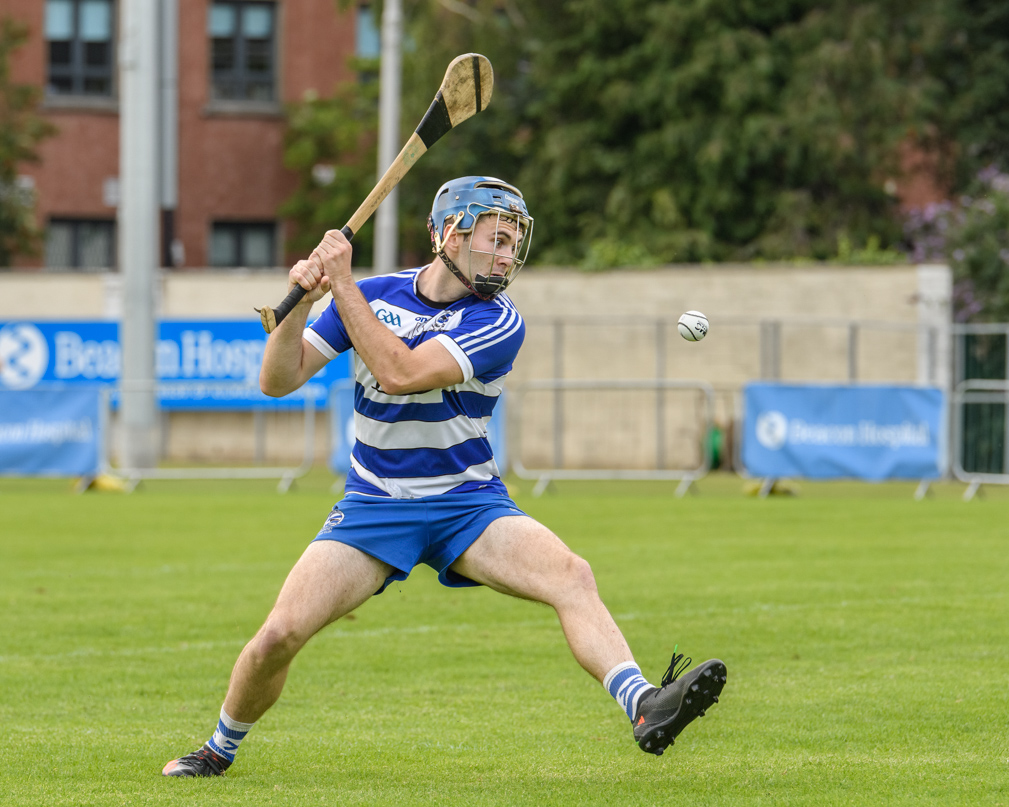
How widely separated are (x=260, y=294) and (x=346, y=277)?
67.7 ft

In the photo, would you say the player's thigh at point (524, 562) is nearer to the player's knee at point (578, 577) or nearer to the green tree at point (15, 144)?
the player's knee at point (578, 577)

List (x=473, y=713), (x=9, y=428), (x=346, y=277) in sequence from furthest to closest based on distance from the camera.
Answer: (x=9, y=428) < (x=473, y=713) < (x=346, y=277)

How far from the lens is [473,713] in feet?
21.6

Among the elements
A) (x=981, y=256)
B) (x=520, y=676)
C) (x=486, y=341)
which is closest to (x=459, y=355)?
(x=486, y=341)

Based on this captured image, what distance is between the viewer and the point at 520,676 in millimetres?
7410

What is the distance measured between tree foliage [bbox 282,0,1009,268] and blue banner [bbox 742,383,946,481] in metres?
7.78

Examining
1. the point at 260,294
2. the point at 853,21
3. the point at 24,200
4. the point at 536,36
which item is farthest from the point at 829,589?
the point at 24,200

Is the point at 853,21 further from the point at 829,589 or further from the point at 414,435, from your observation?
the point at 414,435

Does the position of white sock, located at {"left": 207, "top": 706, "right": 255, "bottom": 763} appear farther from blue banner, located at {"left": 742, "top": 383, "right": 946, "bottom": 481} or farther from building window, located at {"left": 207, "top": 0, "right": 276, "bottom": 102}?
building window, located at {"left": 207, "top": 0, "right": 276, "bottom": 102}

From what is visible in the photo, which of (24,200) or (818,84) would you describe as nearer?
(818,84)

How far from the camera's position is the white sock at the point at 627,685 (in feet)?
16.0

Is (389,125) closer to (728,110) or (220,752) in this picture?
(728,110)

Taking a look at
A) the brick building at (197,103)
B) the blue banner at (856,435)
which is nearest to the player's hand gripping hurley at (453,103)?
the blue banner at (856,435)

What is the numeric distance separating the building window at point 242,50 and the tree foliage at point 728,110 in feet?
22.1
